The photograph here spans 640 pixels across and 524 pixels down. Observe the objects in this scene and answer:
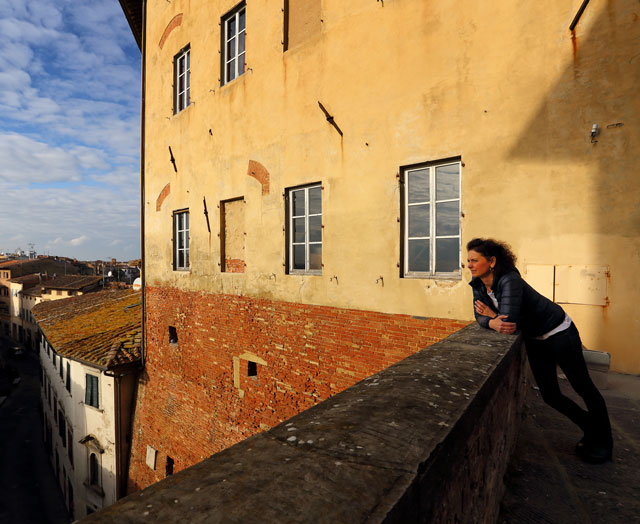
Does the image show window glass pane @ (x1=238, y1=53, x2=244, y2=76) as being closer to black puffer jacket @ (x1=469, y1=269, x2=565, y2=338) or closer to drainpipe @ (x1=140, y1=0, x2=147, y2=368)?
drainpipe @ (x1=140, y1=0, x2=147, y2=368)

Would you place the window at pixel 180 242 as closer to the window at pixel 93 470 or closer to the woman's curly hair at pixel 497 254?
the woman's curly hair at pixel 497 254

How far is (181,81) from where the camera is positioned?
926cm

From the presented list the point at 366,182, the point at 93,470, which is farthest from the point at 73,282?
the point at 366,182

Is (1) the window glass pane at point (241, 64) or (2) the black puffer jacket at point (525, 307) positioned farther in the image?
(1) the window glass pane at point (241, 64)

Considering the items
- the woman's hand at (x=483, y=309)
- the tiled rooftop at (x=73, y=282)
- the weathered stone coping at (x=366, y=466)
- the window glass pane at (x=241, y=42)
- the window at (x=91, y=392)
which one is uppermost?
the window glass pane at (x=241, y=42)

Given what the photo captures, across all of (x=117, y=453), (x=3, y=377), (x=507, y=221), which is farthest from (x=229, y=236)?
(x=3, y=377)

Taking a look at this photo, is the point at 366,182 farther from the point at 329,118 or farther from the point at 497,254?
the point at 497,254

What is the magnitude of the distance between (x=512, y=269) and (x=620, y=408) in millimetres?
1893

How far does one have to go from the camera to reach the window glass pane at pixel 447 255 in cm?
455

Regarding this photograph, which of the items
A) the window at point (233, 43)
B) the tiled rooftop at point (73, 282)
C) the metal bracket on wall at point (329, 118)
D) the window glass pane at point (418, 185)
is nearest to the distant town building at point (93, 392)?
the window at point (233, 43)

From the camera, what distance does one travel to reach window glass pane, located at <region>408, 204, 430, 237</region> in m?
4.80

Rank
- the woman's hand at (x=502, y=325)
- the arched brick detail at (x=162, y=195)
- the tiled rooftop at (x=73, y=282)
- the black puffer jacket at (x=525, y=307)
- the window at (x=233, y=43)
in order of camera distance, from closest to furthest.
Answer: the black puffer jacket at (x=525, y=307), the woman's hand at (x=502, y=325), the window at (x=233, y=43), the arched brick detail at (x=162, y=195), the tiled rooftop at (x=73, y=282)

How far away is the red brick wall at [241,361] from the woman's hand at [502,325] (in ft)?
4.65

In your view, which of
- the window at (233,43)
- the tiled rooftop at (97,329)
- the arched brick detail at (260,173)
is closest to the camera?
the arched brick detail at (260,173)
